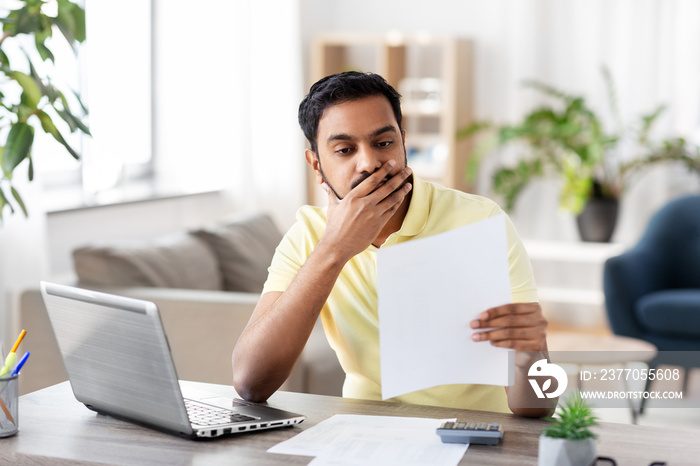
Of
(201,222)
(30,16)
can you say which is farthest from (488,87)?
(30,16)

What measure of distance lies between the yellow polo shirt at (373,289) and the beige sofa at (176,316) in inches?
45.1

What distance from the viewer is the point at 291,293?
60.9 inches

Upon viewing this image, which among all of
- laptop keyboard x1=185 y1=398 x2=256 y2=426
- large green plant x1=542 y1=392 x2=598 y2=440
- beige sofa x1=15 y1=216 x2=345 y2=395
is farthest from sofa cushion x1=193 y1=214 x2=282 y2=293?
large green plant x1=542 y1=392 x2=598 y2=440

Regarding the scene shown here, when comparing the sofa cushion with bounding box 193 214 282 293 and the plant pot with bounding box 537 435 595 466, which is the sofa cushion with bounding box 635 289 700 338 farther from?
the plant pot with bounding box 537 435 595 466

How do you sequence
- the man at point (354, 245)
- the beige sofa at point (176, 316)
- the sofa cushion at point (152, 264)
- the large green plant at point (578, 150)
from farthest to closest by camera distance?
the large green plant at point (578, 150) → the sofa cushion at point (152, 264) → the beige sofa at point (176, 316) → the man at point (354, 245)

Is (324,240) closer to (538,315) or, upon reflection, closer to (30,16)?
(538,315)

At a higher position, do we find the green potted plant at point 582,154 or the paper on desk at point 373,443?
the green potted plant at point 582,154

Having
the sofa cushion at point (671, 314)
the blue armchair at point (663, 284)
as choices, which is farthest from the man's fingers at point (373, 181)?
the sofa cushion at point (671, 314)

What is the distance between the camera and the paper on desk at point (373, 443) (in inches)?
46.4

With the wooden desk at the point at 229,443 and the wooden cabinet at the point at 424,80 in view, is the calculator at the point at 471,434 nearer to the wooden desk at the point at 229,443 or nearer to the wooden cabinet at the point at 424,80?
the wooden desk at the point at 229,443

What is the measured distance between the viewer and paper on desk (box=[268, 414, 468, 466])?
1178mm

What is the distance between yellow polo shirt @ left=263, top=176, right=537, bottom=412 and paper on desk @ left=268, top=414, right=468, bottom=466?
0.22 metres

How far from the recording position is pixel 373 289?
164 cm

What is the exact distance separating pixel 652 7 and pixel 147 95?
9.78 feet
